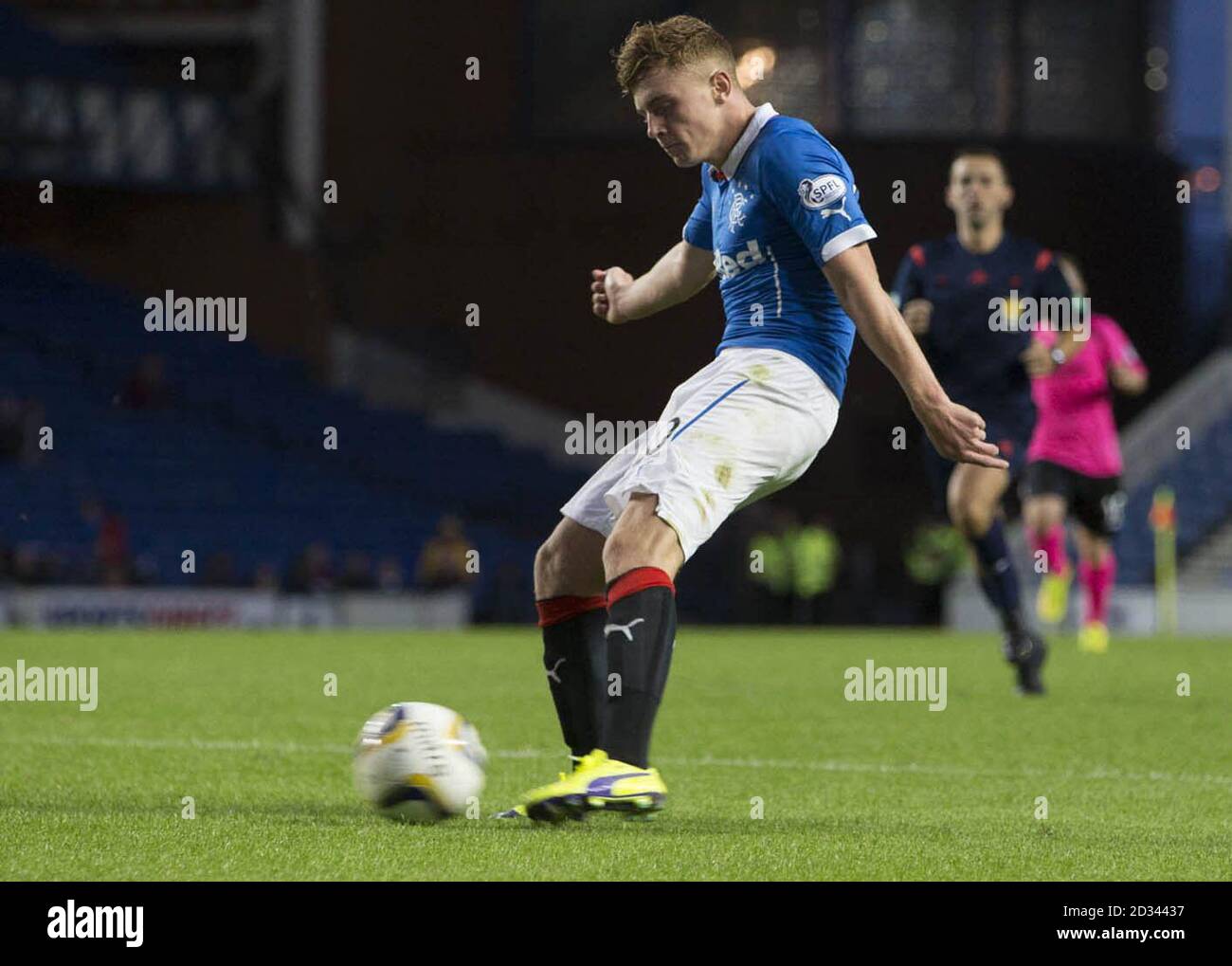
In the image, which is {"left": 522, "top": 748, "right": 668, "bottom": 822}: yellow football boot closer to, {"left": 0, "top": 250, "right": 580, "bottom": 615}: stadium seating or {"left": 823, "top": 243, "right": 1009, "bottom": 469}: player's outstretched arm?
{"left": 823, "top": 243, "right": 1009, "bottom": 469}: player's outstretched arm

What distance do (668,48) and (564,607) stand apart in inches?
61.6

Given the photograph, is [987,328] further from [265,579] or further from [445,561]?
[265,579]

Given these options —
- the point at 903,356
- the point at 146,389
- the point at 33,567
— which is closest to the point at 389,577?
the point at 33,567

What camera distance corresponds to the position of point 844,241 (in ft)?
17.4

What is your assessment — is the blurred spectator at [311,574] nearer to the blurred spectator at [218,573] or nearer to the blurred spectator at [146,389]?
the blurred spectator at [218,573]

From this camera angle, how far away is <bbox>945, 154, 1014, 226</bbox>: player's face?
10484 millimetres

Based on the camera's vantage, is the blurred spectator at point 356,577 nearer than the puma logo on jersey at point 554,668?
No

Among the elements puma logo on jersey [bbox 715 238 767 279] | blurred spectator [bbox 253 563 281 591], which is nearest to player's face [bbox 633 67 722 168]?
puma logo on jersey [bbox 715 238 767 279]

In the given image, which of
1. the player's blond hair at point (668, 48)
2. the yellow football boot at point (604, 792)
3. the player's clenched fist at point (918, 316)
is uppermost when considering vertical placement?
the player's blond hair at point (668, 48)

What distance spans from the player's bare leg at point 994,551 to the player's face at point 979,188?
1.25 meters

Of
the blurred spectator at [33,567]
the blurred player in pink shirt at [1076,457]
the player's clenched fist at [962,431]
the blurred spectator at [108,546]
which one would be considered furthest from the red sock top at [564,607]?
the blurred spectator at [108,546]

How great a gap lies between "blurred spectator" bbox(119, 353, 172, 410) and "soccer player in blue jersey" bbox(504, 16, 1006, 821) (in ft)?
76.6

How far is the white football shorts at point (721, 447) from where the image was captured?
5457 mm

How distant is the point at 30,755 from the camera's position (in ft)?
24.8
